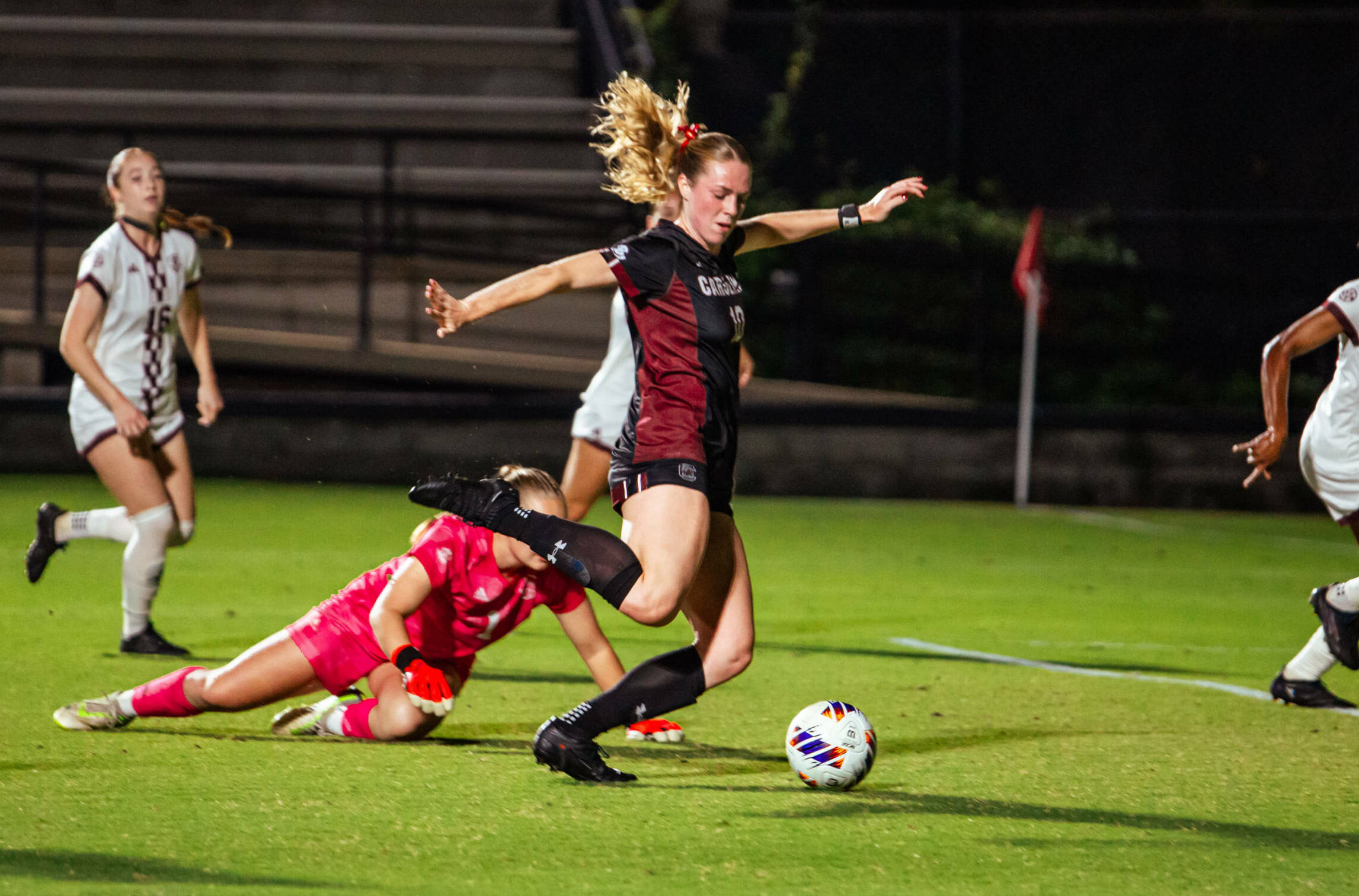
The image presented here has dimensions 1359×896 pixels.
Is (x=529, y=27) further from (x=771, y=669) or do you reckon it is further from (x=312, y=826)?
(x=312, y=826)

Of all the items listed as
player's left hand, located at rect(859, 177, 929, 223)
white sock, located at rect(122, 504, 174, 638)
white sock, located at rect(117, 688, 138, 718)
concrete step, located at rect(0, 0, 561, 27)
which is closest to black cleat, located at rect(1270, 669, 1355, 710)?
player's left hand, located at rect(859, 177, 929, 223)

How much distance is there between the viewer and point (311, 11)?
2280cm

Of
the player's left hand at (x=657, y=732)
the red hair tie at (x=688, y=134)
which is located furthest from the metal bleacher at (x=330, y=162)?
the red hair tie at (x=688, y=134)

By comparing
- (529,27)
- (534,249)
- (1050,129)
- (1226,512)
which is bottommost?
(1226,512)

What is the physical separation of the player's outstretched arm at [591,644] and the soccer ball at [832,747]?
2.40ft

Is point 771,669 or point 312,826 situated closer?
point 312,826

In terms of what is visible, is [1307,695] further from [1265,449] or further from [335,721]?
[335,721]

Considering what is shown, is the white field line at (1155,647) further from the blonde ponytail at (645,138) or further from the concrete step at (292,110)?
the concrete step at (292,110)

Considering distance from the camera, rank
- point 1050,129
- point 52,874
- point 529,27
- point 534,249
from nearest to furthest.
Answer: point 52,874, point 534,249, point 1050,129, point 529,27

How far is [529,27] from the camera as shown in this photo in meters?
23.0

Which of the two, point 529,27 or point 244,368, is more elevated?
point 529,27

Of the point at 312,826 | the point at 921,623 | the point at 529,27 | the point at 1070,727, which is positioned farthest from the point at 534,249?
the point at 312,826

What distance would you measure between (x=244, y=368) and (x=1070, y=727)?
41.8 ft

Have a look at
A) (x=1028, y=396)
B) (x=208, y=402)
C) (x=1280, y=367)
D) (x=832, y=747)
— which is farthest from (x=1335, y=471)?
(x=1028, y=396)
